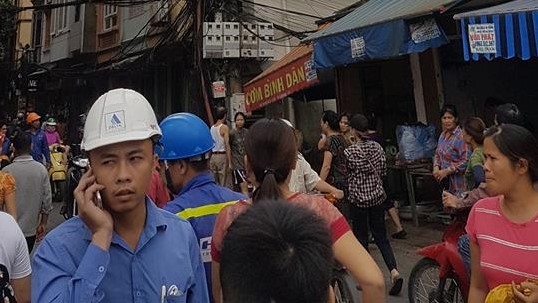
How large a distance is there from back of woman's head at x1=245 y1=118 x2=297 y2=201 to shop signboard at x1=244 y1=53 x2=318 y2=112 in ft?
24.3

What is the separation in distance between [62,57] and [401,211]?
16.7 m

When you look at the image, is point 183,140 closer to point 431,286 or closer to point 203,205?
point 203,205

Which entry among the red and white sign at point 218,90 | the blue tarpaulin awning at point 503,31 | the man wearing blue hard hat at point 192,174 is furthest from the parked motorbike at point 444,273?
the red and white sign at point 218,90

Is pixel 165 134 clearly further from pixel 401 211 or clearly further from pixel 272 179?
pixel 401 211

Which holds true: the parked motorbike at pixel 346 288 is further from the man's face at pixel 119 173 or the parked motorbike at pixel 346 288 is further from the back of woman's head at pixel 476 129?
the man's face at pixel 119 173

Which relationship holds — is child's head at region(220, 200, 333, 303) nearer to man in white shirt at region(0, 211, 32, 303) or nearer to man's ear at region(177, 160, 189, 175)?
man's ear at region(177, 160, 189, 175)

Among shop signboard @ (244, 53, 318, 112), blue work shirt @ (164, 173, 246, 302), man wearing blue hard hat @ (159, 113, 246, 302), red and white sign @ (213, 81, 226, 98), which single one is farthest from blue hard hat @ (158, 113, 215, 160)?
red and white sign @ (213, 81, 226, 98)

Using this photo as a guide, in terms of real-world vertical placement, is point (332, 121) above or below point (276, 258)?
above

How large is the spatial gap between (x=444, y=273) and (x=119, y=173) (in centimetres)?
296

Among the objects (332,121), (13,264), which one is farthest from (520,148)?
(332,121)

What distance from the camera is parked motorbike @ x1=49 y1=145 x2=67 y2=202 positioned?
37.1 ft

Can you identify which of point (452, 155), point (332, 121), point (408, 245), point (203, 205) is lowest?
point (408, 245)

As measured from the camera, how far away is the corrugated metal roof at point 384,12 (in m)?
6.88

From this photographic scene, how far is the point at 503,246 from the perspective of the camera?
2.38 meters
